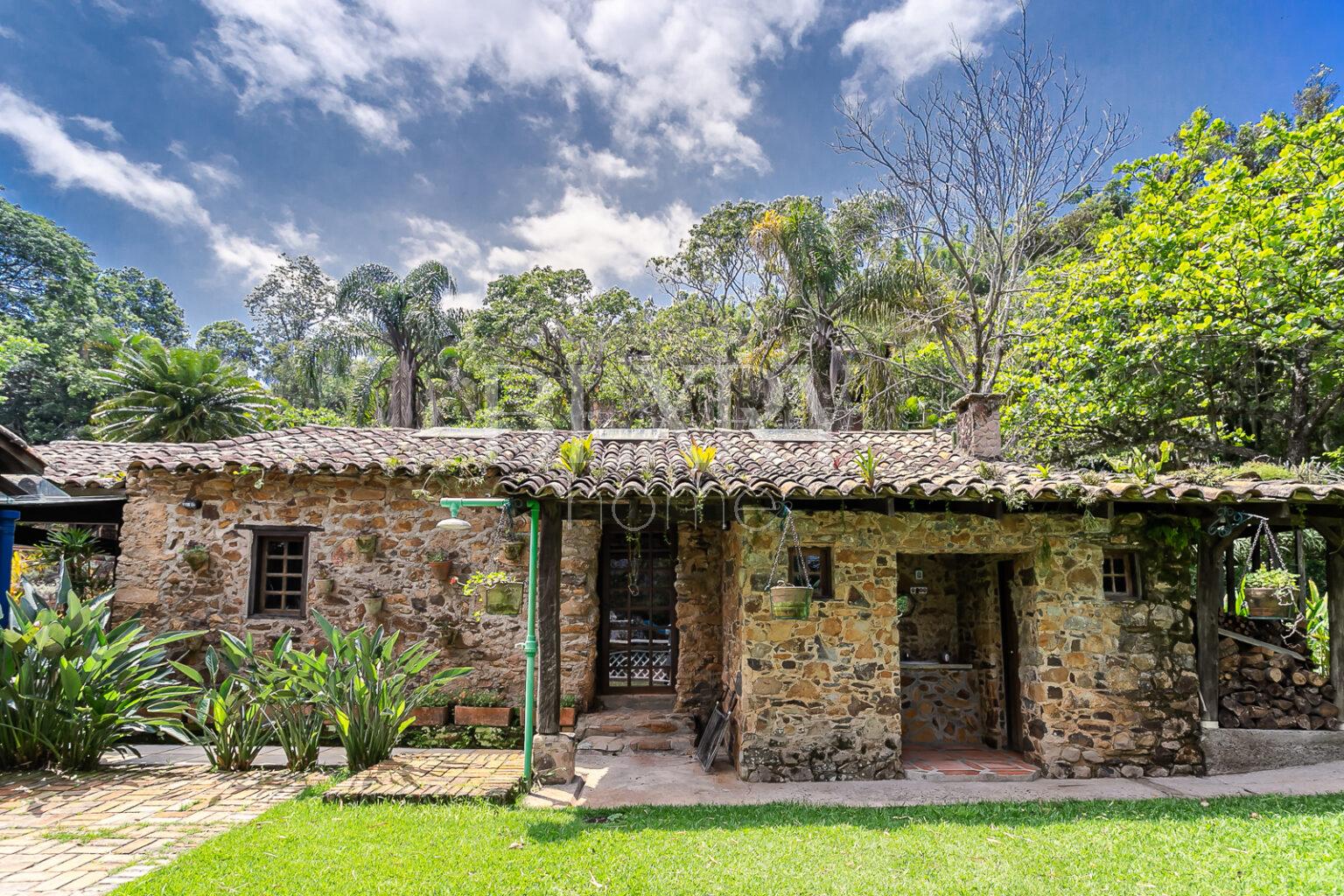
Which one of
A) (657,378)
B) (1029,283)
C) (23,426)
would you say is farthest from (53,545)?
(23,426)

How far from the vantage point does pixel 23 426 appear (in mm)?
26703

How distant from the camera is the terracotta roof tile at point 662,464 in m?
5.80

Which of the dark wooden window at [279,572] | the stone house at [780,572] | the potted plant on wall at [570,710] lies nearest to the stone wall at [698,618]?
the stone house at [780,572]

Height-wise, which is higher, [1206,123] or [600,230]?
[600,230]

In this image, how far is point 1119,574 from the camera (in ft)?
22.8

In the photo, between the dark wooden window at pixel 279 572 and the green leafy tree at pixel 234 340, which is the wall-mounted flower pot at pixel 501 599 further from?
the green leafy tree at pixel 234 340

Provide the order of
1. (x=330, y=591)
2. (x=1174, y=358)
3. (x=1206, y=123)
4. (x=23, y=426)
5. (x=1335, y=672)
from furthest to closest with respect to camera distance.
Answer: (x=23, y=426) → (x=1206, y=123) → (x=1174, y=358) → (x=330, y=591) → (x=1335, y=672)

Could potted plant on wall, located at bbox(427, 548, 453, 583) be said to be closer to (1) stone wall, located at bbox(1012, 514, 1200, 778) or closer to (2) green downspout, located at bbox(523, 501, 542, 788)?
(2) green downspout, located at bbox(523, 501, 542, 788)

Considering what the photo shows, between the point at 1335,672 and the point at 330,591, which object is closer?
the point at 1335,672

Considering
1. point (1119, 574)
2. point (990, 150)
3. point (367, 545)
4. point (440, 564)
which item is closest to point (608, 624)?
point (440, 564)

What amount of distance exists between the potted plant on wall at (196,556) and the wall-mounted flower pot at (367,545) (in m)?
1.85

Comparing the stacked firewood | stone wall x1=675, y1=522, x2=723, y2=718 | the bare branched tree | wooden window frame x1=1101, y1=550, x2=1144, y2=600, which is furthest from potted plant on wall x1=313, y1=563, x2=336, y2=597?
the bare branched tree

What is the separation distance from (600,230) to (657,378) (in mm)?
5019

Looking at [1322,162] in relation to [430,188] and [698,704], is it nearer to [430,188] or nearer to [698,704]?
[698,704]
